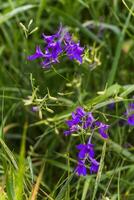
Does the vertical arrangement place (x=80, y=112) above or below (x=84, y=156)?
above

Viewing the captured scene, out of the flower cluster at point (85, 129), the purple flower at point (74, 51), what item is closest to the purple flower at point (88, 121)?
the flower cluster at point (85, 129)

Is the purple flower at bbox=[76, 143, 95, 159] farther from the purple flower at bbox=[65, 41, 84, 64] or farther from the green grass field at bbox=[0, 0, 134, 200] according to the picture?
the purple flower at bbox=[65, 41, 84, 64]

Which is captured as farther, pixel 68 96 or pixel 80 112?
pixel 68 96

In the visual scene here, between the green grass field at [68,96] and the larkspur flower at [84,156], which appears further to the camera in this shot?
the green grass field at [68,96]

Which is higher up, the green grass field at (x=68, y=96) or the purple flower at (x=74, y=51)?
the purple flower at (x=74, y=51)

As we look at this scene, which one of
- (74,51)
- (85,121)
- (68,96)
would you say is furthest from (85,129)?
(68,96)

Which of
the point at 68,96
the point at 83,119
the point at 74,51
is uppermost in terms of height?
the point at 74,51

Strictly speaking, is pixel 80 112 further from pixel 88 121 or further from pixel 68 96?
pixel 68 96

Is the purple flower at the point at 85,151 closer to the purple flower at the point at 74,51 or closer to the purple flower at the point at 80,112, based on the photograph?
the purple flower at the point at 80,112
